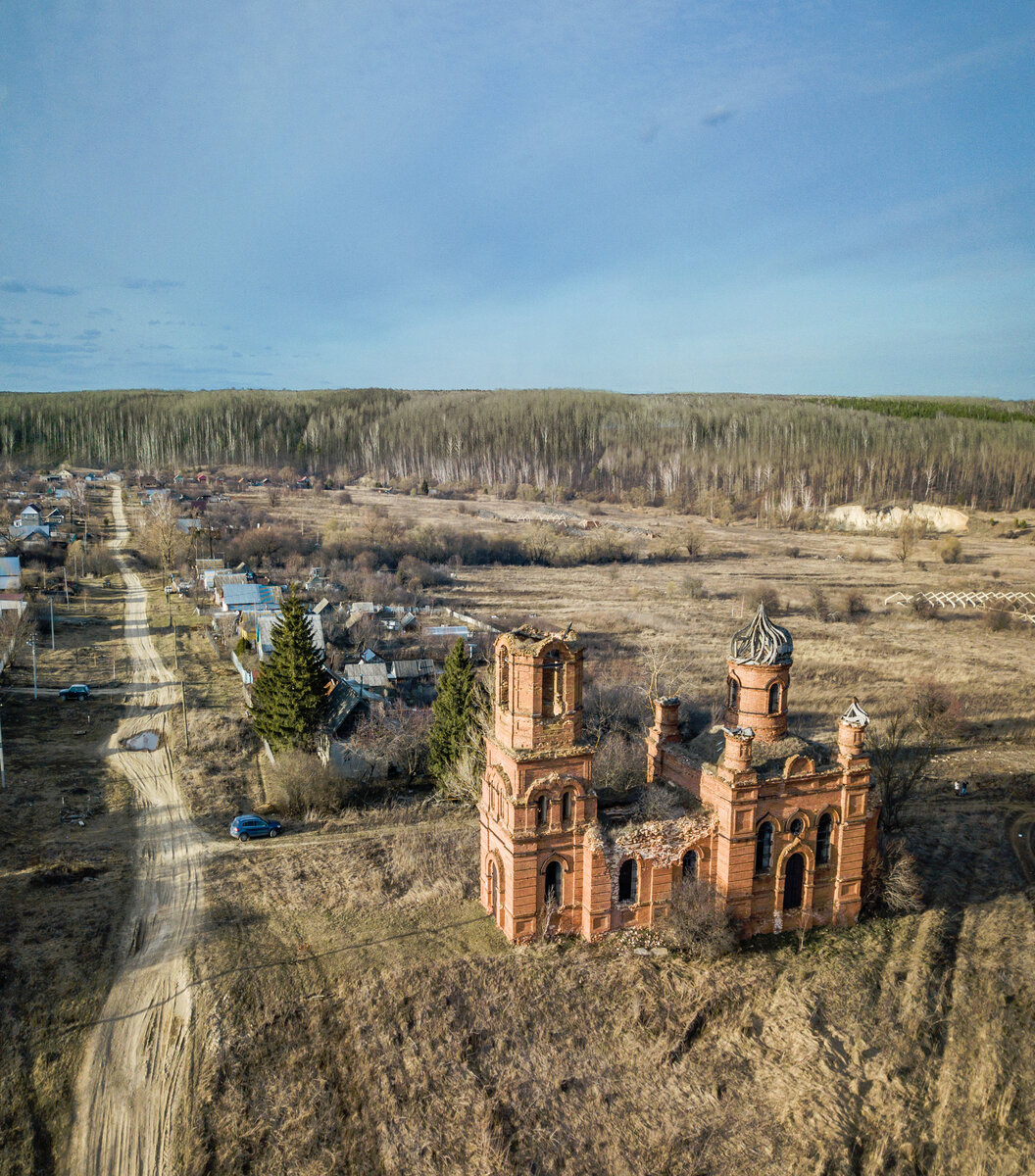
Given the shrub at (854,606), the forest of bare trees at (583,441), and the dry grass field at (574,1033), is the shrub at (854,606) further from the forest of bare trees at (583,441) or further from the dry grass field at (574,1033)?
the forest of bare trees at (583,441)

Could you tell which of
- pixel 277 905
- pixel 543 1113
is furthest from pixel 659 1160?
pixel 277 905

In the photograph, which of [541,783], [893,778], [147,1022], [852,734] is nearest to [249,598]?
[147,1022]

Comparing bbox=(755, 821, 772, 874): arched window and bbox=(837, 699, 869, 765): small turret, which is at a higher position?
bbox=(837, 699, 869, 765): small turret

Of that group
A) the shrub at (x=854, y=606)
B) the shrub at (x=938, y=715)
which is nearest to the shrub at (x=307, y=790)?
the shrub at (x=938, y=715)

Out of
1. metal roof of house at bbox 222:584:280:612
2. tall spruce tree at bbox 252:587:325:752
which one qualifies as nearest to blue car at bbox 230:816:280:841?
tall spruce tree at bbox 252:587:325:752

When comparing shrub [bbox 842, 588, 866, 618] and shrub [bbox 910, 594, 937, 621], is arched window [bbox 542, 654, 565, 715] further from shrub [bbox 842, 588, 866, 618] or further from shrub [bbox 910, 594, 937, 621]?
shrub [bbox 910, 594, 937, 621]

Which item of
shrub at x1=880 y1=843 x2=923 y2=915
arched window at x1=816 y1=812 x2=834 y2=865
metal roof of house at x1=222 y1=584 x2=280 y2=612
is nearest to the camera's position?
arched window at x1=816 y1=812 x2=834 y2=865

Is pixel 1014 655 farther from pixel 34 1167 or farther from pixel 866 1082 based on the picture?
pixel 34 1167

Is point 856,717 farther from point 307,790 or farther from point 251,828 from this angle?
point 251,828
